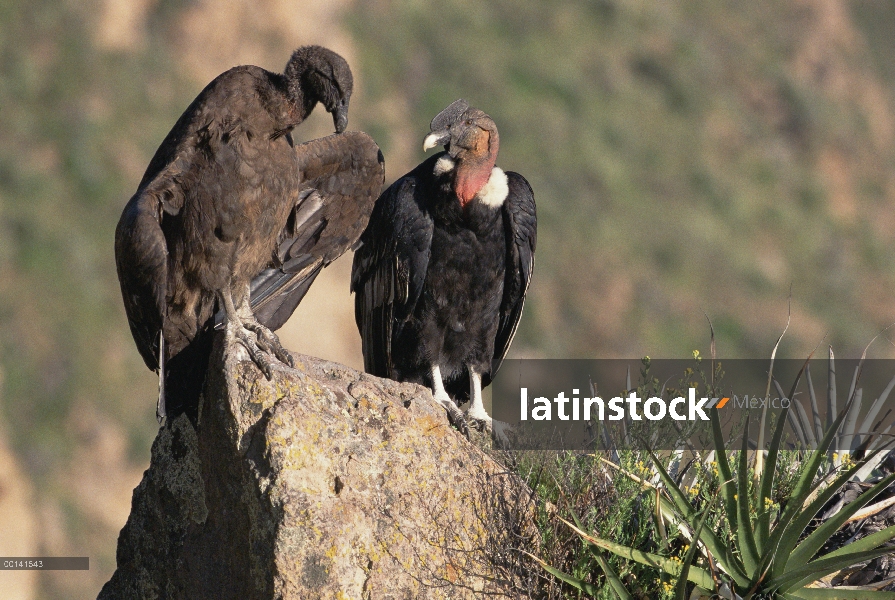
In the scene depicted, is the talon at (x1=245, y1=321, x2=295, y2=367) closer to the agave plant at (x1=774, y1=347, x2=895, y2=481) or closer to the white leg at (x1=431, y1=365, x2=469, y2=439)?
the white leg at (x1=431, y1=365, x2=469, y2=439)

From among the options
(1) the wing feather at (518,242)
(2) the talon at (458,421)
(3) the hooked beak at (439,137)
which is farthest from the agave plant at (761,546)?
(3) the hooked beak at (439,137)

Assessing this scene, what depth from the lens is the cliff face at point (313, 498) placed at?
418cm

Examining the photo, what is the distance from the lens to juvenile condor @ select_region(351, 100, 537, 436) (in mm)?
6273

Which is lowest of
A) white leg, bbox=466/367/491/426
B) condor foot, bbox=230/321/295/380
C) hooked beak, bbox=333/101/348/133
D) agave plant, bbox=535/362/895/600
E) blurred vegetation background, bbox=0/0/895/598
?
agave plant, bbox=535/362/895/600

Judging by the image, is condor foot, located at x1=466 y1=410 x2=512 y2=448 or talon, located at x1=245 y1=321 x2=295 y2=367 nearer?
talon, located at x1=245 y1=321 x2=295 y2=367

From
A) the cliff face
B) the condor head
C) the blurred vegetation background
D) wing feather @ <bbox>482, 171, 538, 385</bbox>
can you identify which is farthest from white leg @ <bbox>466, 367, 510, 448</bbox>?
the blurred vegetation background

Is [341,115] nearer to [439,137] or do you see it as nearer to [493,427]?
[439,137]

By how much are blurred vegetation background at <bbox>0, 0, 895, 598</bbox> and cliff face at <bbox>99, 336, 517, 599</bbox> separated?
11.3 m

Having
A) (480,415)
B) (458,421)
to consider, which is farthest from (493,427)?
(458,421)

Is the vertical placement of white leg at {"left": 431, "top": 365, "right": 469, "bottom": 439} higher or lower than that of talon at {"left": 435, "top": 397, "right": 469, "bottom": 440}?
higher

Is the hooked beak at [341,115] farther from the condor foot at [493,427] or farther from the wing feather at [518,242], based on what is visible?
the condor foot at [493,427]

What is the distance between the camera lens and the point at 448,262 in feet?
20.7

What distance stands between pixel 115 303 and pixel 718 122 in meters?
16.6

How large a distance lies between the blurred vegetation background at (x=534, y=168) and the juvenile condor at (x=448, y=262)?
10421 mm
